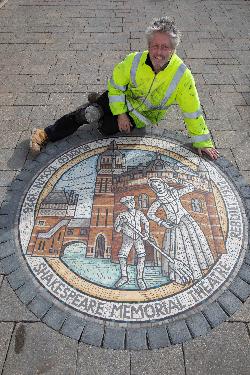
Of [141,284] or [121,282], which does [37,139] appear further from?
[141,284]

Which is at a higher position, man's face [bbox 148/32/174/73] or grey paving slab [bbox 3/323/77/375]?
man's face [bbox 148/32/174/73]

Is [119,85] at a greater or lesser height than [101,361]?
greater

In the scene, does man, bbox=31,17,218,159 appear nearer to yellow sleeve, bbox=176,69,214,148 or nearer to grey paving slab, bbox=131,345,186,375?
yellow sleeve, bbox=176,69,214,148

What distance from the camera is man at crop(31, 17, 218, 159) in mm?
3783

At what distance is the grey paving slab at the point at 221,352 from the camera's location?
285 cm

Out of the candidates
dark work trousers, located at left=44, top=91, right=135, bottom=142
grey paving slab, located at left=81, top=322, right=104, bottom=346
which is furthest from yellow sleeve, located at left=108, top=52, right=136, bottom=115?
grey paving slab, located at left=81, top=322, right=104, bottom=346

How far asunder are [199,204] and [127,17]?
5819 mm

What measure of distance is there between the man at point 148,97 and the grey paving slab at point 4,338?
2.22 m

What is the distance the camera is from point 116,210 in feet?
12.8

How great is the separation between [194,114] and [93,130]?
4.74 feet

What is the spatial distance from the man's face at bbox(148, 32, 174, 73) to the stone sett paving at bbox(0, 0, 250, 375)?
1.18 meters

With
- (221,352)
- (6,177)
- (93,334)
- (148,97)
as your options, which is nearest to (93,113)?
(148,97)

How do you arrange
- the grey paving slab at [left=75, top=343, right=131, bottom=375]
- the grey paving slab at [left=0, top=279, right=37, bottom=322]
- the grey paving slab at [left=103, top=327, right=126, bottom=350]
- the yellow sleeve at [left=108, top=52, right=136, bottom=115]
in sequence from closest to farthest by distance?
the grey paving slab at [left=75, top=343, right=131, bottom=375]
the grey paving slab at [left=103, top=327, right=126, bottom=350]
the grey paving slab at [left=0, top=279, right=37, bottom=322]
the yellow sleeve at [left=108, top=52, right=136, bottom=115]

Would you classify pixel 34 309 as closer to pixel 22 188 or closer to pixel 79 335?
pixel 79 335
